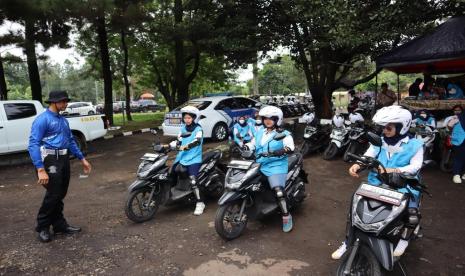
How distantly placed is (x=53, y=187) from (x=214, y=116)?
7.70m

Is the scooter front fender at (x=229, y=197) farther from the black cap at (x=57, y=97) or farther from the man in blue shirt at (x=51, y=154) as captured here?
the black cap at (x=57, y=97)

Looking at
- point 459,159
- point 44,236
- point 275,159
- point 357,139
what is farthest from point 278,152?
point 357,139

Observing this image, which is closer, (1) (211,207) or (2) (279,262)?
(2) (279,262)

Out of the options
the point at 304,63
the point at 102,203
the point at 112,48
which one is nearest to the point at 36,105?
the point at 102,203

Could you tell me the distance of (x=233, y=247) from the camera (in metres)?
4.47

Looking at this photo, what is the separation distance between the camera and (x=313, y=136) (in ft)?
30.6

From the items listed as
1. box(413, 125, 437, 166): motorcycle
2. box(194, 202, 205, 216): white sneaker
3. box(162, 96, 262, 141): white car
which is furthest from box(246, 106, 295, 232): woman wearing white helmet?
box(162, 96, 262, 141): white car

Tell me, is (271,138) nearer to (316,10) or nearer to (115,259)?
(115,259)

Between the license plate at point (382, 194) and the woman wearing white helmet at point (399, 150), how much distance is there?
0.27m

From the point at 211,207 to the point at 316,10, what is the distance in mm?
5404

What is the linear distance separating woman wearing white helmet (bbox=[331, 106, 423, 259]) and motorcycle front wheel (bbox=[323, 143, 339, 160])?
5.05 m

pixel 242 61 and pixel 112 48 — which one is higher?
pixel 112 48

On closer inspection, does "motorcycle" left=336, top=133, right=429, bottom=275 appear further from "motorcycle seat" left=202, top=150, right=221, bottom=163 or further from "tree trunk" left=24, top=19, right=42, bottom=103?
"tree trunk" left=24, top=19, right=42, bottom=103

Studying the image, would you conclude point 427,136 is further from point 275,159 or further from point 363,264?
point 363,264
